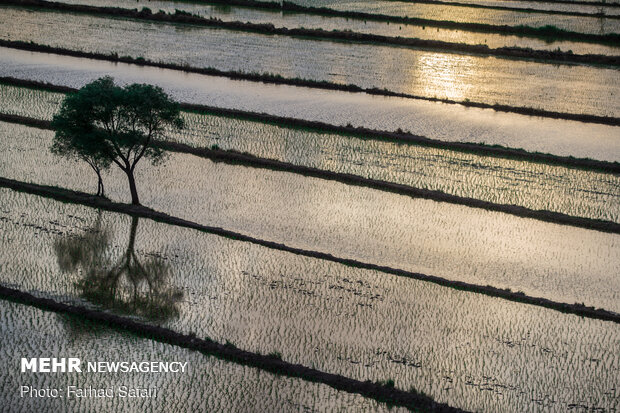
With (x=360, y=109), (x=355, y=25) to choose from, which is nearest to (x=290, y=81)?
(x=360, y=109)

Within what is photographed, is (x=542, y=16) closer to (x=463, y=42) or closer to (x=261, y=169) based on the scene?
→ (x=463, y=42)

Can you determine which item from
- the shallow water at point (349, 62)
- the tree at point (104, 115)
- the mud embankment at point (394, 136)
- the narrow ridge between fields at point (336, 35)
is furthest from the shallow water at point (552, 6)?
the tree at point (104, 115)

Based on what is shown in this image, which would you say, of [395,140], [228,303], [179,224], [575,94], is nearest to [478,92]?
[575,94]

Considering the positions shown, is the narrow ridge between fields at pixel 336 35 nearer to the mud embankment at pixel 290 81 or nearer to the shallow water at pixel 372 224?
the mud embankment at pixel 290 81

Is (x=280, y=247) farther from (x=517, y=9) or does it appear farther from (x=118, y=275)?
(x=517, y=9)

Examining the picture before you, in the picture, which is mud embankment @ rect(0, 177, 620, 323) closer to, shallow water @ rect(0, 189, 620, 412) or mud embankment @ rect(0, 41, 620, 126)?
shallow water @ rect(0, 189, 620, 412)

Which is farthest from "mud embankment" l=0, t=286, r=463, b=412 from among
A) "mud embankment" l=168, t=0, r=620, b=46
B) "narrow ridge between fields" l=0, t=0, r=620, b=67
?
"mud embankment" l=168, t=0, r=620, b=46
